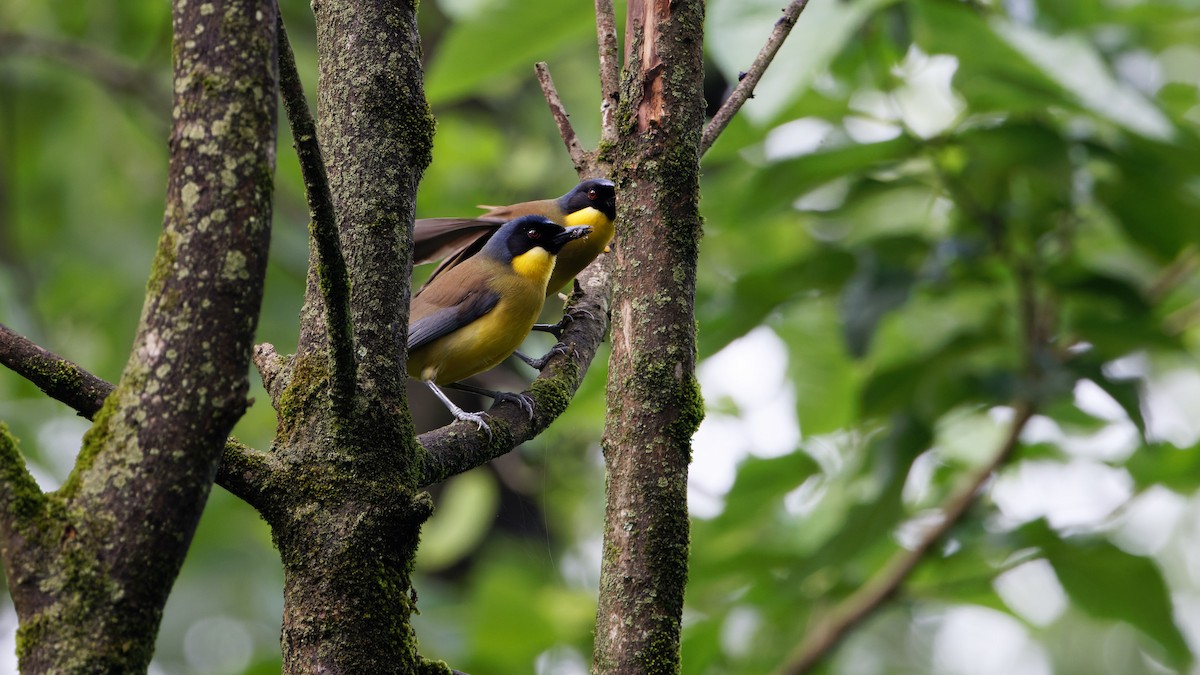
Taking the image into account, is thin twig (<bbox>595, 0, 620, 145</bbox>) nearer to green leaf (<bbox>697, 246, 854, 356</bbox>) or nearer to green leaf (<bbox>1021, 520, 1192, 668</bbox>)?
green leaf (<bbox>697, 246, 854, 356</bbox>)

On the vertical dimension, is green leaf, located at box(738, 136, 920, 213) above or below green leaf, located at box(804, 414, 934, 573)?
above

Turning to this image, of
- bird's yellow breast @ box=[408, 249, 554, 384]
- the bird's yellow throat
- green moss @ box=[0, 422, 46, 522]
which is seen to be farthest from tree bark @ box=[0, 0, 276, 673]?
the bird's yellow throat

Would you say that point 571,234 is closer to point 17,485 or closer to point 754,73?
point 754,73

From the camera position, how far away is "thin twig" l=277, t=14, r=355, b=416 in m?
1.90

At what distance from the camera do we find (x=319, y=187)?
1927 millimetres

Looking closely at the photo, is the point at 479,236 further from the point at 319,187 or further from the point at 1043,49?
the point at 319,187

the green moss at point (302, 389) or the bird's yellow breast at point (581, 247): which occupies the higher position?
the bird's yellow breast at point (581, 247)

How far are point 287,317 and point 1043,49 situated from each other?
4554mm

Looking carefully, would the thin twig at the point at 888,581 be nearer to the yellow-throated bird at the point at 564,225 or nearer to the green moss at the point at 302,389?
the yellow-throated bird at the point at 564,225

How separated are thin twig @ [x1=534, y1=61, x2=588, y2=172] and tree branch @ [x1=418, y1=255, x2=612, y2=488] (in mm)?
460

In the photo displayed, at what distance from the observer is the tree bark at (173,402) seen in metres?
1.61

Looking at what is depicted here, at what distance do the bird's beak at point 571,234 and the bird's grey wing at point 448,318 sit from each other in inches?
17.1

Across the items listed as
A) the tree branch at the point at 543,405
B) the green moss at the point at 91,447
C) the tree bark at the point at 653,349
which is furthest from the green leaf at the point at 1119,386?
the green moss at the point at 91,447

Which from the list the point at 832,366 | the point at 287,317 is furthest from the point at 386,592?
the point at 287,317
